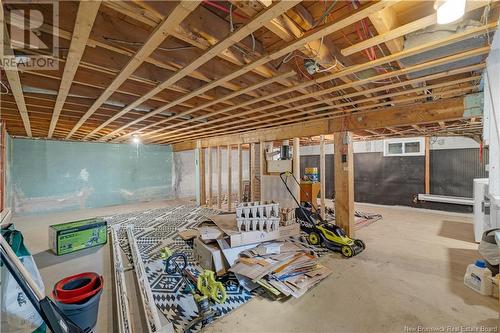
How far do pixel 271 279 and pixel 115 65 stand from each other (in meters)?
2.76

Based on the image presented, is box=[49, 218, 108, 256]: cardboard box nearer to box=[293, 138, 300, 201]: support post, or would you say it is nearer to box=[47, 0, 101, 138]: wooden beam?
box=[47, 0, 101, 138]: wooden beam

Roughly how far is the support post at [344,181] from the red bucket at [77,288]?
12.4 feet

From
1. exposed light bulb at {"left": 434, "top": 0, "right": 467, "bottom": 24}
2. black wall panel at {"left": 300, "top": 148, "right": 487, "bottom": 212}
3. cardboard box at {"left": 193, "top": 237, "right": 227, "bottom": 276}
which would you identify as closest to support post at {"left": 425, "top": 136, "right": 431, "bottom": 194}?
black wall panel at {"left": 300, "top": 148, "right": 487, "bottom": 212}

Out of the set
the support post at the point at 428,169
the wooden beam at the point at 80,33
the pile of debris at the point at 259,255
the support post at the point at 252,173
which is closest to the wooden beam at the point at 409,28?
the wooden beam at the point at 80,33

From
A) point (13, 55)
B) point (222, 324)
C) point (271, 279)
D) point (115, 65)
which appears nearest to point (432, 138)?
point (271, 279)

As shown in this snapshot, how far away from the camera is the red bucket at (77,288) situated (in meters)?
1.78

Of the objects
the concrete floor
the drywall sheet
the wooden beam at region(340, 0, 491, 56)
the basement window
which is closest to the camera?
the wooden beam at region(340, 0, 491, 56)

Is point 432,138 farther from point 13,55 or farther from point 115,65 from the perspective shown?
point 13,55

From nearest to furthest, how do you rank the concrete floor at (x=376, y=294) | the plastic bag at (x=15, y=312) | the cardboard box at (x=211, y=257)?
1. the plastic bag at (x=15, y=312)
2. the concrete floor at (x=376, y=294)
3. the cardboard box at (x=211, y=257)

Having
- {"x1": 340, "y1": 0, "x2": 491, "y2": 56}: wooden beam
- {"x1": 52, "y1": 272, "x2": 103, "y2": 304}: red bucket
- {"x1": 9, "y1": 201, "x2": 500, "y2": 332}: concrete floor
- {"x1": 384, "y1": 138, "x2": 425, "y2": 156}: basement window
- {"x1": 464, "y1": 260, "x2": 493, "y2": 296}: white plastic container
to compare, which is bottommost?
{"x1": 9, "y1": 201, "x2": 500, "y2": 332}: concrete floor

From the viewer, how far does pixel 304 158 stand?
9.62 metres

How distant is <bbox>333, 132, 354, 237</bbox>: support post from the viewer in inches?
159

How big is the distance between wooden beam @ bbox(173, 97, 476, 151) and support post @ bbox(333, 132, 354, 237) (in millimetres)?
250

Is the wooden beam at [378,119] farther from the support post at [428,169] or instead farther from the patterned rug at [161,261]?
the support post at [428,169]
